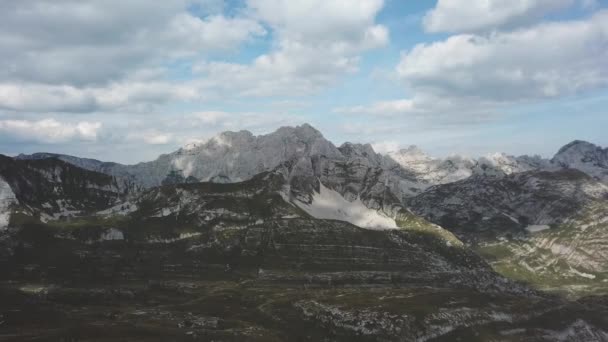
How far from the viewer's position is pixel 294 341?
200 meters

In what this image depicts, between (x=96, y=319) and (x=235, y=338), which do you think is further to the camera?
(x=96, y=319)

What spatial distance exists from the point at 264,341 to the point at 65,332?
58732mm

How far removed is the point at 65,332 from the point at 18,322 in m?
27.6

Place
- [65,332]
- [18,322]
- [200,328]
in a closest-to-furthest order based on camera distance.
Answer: [65,332], [18,322], [200,328]

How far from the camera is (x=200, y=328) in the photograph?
191375mm

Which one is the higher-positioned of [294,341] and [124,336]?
[124,336]

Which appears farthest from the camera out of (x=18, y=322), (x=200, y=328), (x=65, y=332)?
(x=200, y=328)

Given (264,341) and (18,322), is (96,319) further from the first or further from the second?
(264,341)

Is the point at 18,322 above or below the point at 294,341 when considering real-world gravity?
above

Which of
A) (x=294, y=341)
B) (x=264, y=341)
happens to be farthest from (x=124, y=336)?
(x=294, y=341)

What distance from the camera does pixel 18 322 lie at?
586 ft

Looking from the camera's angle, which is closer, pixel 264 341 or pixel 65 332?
pixel 65 332

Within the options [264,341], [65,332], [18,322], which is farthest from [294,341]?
[18,322]

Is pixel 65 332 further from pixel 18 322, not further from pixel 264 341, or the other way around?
Result: pixel 264 341
